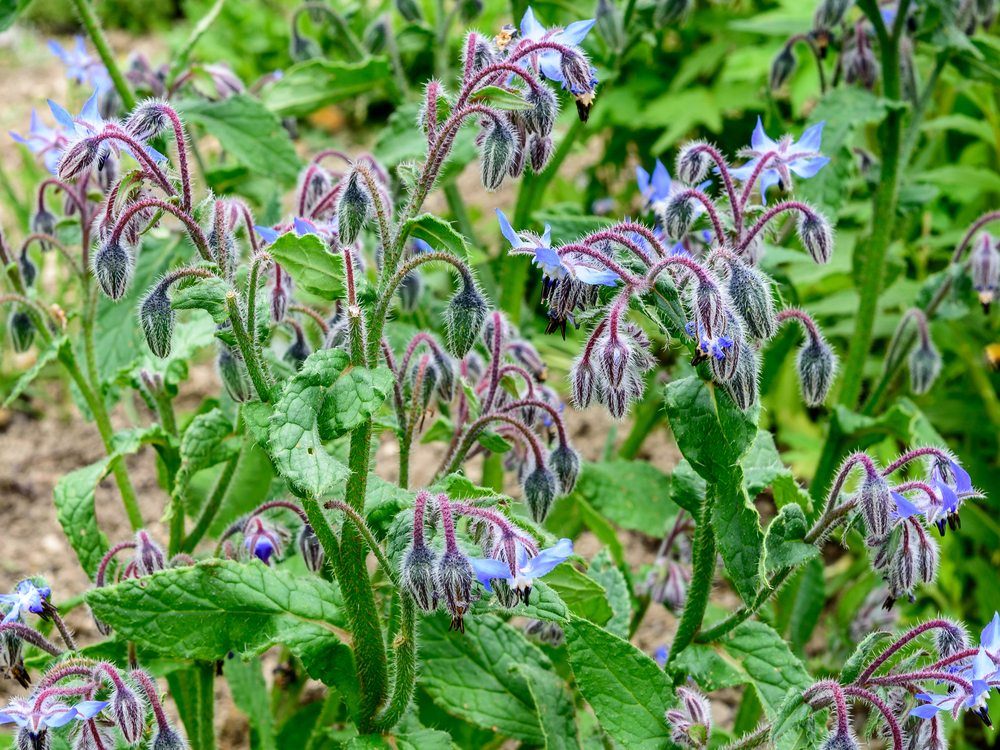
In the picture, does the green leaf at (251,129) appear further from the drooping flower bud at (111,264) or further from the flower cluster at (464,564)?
the flower cluster at (464,564)

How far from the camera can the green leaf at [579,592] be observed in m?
2.07

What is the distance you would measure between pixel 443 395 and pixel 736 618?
0.64 m

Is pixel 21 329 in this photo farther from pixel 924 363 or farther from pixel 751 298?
pixel 924 363

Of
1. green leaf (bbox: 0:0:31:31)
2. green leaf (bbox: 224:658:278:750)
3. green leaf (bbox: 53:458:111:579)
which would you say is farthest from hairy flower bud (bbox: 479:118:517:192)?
green leaf (bbox: 0:0:31:31)

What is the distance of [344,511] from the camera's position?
5.80 ft

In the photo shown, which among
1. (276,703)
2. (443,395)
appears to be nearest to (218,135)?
(443,395)

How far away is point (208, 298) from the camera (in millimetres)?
1680

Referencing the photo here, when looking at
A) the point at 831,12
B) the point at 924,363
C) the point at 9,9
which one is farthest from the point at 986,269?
the point at 9,9

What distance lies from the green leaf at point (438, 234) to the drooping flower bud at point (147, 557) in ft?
2.53

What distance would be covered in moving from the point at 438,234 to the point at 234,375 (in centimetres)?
49

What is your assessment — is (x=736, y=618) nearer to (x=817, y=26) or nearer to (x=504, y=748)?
(x=504, y=748)

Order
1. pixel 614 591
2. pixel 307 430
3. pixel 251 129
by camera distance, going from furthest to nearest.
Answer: pixel 251 129, pixel 614 591, pixel 307 430

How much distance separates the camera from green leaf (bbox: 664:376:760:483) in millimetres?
1764

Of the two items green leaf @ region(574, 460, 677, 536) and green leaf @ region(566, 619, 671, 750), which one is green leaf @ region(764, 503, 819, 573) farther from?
green leaf @ region(574, 460, 677, 536)
